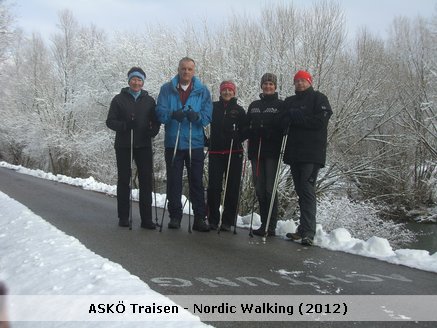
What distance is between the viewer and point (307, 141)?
18.5 feet

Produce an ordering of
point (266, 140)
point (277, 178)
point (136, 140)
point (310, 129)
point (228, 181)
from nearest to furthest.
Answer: point (310, 129), point (277, 178), point (266, 140), point (136, 140), point (228, 181)

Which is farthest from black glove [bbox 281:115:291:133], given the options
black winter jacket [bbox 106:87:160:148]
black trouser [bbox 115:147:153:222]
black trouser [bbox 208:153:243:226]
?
black trouser [bbox 115:147:153:222]

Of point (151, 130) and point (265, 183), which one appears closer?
point (265, 183)

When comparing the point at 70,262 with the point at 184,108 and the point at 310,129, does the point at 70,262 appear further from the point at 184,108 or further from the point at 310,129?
the point at 310,129

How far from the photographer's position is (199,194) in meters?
6.36

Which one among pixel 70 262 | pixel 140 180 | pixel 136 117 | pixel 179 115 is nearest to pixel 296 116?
pixel 179 115

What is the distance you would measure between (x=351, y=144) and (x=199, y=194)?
12.3 m

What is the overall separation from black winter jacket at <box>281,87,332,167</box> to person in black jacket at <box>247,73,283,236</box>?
36 cm

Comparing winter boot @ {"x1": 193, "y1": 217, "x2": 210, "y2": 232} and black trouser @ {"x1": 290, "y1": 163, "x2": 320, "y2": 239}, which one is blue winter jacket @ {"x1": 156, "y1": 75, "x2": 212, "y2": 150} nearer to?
winter boot @ {"x1": 193, "y1": 217, "x2": 210, "y2": 232}

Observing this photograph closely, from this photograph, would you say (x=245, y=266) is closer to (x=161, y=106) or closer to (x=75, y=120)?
(x=161, y=106)

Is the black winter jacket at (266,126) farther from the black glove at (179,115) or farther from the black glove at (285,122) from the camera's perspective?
the black glove at (179,115)

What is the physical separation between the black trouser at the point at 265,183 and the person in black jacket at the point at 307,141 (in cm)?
45

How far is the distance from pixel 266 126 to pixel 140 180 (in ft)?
6.42

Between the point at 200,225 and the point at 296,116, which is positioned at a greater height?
the point at 296,116
